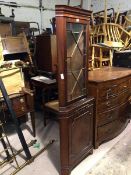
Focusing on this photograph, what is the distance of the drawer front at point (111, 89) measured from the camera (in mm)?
2154

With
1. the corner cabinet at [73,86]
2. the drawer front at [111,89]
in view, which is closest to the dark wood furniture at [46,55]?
the drawer front at [111,89]

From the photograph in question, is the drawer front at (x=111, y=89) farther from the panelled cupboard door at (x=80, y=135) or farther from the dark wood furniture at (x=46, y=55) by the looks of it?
the dark wood furniture at (x=46, y=55)

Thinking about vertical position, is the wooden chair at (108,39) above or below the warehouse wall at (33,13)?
below

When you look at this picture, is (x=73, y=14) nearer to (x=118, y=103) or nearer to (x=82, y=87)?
(x=82, y=87)

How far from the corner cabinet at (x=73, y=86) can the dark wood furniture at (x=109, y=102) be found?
0.14m

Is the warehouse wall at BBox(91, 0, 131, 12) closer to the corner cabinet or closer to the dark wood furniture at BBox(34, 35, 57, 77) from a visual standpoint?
the dark wood furniture at BBox(34, 35, 57, 77)

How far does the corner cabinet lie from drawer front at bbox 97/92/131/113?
0.59 feet

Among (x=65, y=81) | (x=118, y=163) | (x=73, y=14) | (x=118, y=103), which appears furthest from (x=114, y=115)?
(x=73, y=14)

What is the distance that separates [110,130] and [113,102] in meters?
0.38

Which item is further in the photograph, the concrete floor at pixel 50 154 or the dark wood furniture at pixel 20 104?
the dark wood furniture at pixel 20 104

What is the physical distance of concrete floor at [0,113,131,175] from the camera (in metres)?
2.00

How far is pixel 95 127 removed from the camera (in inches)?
87.4

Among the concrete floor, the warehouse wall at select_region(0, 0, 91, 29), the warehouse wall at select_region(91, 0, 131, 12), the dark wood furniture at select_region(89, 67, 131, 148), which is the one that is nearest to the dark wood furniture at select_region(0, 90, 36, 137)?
the concrete floor

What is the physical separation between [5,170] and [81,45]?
1.54 meters
